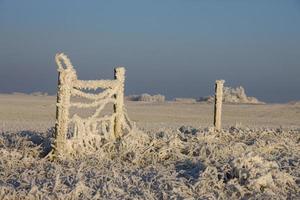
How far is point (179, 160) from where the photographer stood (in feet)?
34.4

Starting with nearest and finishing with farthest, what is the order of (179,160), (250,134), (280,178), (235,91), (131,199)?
(131,199) < (280,178) < (179,160) < (250,134) < (235,91)

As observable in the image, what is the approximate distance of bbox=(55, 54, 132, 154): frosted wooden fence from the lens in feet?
35.1

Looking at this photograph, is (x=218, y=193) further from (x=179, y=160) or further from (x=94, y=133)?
(x=94, y=133)

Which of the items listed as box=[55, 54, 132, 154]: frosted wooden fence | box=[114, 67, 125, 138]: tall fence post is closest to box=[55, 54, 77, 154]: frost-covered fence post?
box=[55, 54, 132, 154]: frosted wooden fence

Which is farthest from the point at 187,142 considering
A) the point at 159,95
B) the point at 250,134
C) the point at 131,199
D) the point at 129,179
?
the point at 159,95

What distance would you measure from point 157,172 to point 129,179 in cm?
57

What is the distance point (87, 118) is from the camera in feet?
39.1

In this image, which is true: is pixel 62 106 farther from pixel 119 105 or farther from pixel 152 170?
pixel 152 170

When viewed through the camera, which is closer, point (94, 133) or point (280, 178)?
point (280, 178)

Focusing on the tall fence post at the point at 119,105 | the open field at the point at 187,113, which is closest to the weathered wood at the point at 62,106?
the tall fence post at the point at 119,105

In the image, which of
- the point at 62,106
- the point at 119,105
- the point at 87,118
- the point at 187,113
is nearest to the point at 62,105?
the point at 62,106

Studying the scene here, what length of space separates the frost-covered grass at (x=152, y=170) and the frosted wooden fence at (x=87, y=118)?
0.37m

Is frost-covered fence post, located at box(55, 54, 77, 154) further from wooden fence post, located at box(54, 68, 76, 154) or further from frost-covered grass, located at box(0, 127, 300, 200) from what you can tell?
frost-covered grass, located at box(0, 127, 300, 200)

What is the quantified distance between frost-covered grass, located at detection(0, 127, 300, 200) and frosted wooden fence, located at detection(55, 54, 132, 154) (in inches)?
14.4
